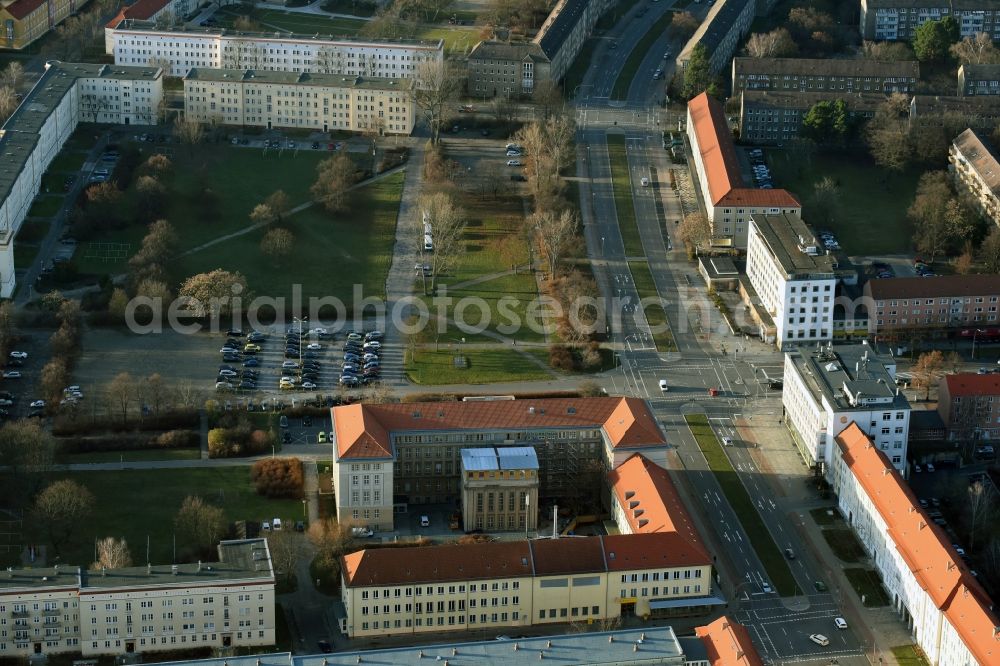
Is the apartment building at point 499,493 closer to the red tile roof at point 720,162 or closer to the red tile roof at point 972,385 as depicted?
the red tile roof at point 972,385

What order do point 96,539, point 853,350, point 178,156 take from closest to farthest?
point 96,539
point 853,350
point 178,156

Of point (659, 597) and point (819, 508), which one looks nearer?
point (659, 597)

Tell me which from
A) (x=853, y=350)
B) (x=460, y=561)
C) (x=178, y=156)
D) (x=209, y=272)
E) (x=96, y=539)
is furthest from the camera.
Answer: (x=178, y=156)

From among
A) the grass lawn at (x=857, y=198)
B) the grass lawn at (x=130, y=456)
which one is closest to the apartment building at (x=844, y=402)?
the grass lawn at (x=857, y=198)

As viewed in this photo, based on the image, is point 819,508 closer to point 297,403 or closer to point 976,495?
point 976,495

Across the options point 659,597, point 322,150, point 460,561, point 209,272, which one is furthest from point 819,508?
point 322,150

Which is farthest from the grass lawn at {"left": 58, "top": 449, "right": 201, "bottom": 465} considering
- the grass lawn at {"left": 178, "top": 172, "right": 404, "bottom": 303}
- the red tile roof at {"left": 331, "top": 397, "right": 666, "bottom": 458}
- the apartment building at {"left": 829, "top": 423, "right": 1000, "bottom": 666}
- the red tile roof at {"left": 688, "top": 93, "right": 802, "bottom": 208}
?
the red tile roof at {"left": 688, "top": 93, "right": 802, "bottom": 208}

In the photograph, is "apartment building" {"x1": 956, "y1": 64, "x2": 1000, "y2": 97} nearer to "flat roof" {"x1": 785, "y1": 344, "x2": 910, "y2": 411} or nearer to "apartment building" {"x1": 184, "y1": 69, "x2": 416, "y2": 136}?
"apartment building" {"x1": 184, "y1": 69, "x2": 416, "y2": 136}
